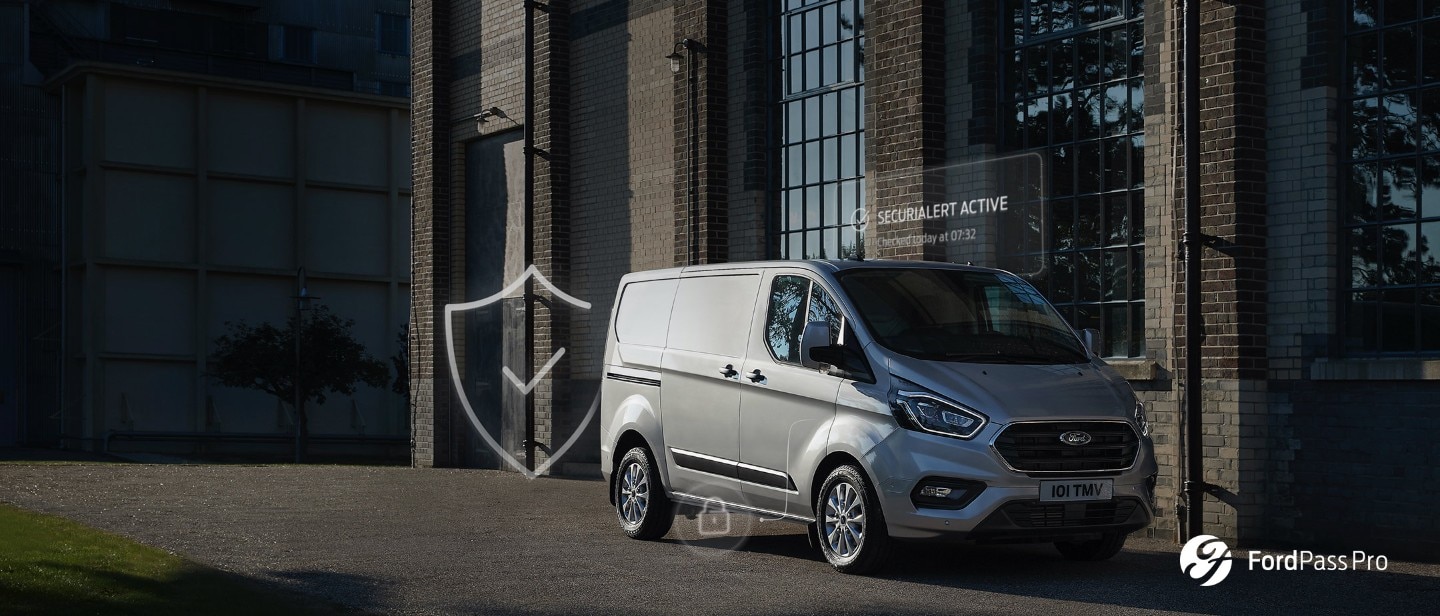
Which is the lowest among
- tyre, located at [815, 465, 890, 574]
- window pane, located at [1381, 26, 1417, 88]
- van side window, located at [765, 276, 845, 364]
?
tyre, located at [815, 465, 890, 574]

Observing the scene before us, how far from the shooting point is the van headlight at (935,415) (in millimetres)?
9344

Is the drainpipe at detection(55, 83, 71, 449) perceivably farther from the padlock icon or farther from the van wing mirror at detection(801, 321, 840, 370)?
the van wing mirror at detection(801, 321, 840, 370)

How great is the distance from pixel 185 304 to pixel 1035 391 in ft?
130

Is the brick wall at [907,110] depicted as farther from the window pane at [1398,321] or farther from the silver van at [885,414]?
the window pane at [1398,321]

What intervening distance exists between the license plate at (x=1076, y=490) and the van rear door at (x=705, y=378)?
96.8 inches

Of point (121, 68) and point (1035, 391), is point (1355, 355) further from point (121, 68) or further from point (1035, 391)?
point (121, 68)

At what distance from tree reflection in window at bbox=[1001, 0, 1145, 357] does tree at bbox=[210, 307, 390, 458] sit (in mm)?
31801

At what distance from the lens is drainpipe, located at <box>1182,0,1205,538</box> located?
11719 millimetres

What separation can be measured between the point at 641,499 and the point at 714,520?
196cm

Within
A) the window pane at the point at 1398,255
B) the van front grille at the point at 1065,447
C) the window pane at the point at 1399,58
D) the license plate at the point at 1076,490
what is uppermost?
the window pane at the point at 1399,58

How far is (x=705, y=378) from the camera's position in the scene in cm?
1134
